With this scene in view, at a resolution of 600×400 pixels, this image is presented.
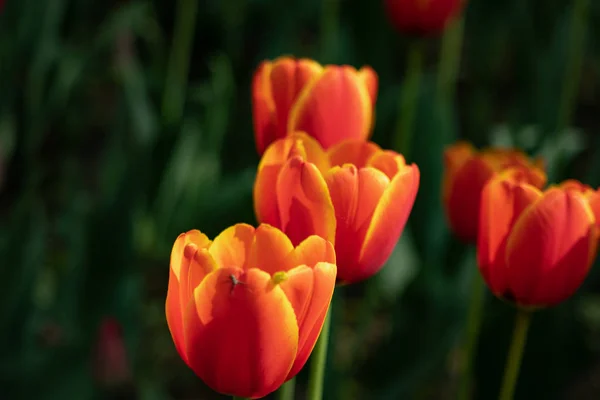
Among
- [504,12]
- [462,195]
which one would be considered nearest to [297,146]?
[462,195]

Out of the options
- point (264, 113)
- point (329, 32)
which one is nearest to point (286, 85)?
point (264, 113)

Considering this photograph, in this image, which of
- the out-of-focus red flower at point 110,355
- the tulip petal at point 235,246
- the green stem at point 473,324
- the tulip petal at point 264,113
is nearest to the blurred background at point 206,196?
the out-of-focus red flower at point 110,355

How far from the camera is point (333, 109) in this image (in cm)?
58

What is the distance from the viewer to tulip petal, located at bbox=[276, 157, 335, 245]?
45 centimetres

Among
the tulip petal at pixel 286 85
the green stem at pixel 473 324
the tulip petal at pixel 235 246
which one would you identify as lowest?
the green stem at pixel 473 324

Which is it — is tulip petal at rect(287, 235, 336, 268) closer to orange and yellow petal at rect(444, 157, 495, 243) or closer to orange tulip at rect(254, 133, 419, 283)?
orange tulip at rect(254, 133, 419, 283)

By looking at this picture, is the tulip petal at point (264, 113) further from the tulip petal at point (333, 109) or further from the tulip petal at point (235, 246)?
the tulip petal at point (235, 246)

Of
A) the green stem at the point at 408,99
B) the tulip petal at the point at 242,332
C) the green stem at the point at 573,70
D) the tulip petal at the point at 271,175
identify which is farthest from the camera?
the green stem at the point at 573,70

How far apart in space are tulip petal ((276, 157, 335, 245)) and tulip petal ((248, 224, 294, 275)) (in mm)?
38

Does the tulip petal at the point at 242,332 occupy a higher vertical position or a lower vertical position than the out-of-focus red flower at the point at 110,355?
higher

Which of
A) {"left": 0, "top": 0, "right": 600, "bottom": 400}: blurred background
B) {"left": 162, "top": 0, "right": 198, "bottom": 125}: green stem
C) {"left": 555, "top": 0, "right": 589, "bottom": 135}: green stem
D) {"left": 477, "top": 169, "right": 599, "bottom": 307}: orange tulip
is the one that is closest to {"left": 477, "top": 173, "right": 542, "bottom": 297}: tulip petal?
{"left": 477, "top": 169, "right": 599, "bottom": 307}: orange tulip

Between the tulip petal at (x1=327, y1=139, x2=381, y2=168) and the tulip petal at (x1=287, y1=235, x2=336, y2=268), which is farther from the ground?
the tulip petal at (x1=327, y1=139, x2=381, y2=168)

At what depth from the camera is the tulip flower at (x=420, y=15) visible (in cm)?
102

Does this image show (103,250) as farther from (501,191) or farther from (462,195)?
(501,191)
